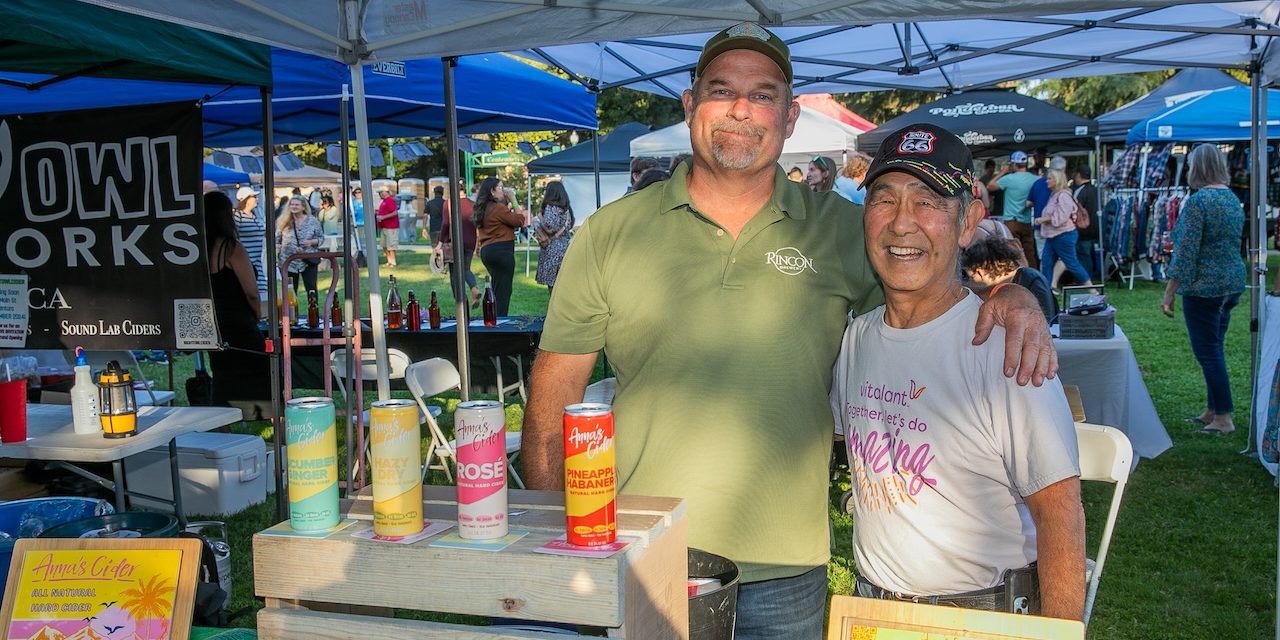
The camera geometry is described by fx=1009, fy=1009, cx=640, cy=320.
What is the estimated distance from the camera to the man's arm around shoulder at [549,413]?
7.04ft

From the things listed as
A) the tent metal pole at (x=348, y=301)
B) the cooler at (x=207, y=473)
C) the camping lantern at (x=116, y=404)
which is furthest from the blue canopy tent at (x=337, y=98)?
the cooler at (x=207, y=473)

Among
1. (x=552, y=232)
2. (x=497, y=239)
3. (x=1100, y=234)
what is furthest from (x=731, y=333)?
(x=1100, y=234)

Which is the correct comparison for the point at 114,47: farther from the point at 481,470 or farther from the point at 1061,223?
the point at 1061,223

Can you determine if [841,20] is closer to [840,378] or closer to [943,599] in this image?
[840,378]

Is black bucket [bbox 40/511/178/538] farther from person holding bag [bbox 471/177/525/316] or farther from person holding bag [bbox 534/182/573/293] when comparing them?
person holding bag [bbox 471/177/525/316]

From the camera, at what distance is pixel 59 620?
1972 mm

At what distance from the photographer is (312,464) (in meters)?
1.57

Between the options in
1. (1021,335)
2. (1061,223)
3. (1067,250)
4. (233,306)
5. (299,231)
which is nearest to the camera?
(1021,335)

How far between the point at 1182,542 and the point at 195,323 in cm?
488

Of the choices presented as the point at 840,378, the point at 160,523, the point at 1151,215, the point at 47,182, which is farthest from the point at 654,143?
the point at 840,378

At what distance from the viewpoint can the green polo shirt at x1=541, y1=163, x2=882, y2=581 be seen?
2012 millimetres

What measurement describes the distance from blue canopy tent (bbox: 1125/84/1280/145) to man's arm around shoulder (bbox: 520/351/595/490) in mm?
14467

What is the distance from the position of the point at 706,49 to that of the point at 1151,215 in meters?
15.6

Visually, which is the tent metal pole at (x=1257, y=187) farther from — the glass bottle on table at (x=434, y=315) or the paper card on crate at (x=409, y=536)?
the paper card on crate at (x=409, y=536)
